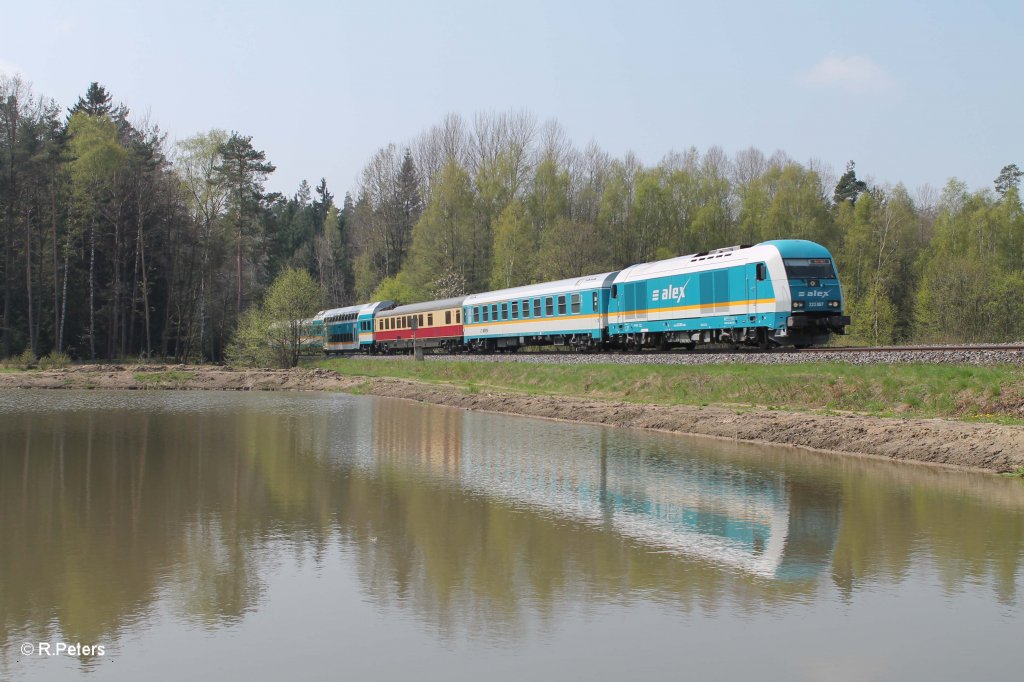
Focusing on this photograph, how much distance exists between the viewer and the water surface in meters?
7.57

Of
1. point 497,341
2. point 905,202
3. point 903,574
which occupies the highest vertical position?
point 905,202

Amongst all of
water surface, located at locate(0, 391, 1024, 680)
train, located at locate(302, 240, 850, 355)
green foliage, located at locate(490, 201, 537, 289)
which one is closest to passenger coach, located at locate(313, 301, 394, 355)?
train, located at locate(302, 240, 850, 355)

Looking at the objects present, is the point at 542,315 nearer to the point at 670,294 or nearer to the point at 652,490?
the point at 670,294

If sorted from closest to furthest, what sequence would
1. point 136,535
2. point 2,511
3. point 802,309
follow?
1. point 136,535
2. point 2,511
3. point 802,309

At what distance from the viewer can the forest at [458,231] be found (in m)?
58.5

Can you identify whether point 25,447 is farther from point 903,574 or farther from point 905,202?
point 905,202

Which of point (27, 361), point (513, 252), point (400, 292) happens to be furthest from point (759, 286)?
point (400, 292)

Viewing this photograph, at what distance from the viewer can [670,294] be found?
33969 millimetres

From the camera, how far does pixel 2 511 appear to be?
1319 cm

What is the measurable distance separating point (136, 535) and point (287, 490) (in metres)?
3.53

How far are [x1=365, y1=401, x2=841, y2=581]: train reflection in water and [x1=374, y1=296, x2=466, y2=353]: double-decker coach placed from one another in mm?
28910

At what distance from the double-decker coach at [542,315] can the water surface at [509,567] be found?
20.7 meters

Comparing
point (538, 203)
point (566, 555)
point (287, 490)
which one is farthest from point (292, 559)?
point (538, 203)

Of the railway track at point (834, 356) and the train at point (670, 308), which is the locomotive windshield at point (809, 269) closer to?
the train at point (670, 308)
